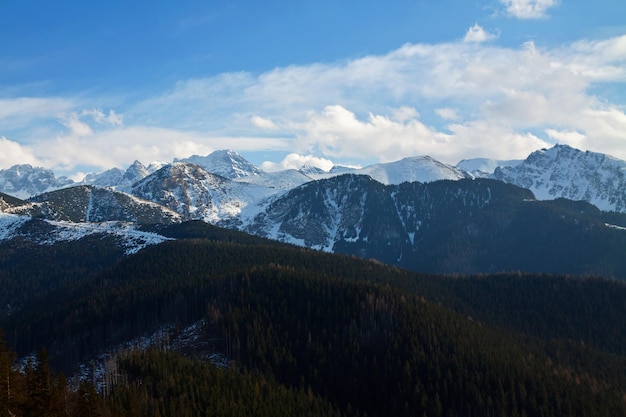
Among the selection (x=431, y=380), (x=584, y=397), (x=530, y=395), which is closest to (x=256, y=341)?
(x=431, y=380)

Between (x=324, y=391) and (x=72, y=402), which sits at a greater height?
(x=72, y=402)

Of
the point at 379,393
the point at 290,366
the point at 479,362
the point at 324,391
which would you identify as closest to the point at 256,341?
the point at 290,366

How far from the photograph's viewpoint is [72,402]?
106 meters

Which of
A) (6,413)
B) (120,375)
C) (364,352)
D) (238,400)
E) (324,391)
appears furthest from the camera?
(364,352)

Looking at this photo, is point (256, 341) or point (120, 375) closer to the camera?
point (120, 375)

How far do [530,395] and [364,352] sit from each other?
5526cm

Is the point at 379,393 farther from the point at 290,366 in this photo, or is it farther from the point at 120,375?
the point at 120,375

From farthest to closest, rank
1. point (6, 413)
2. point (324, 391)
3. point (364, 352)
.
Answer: point (364, 352) → point (324, 391) → point (6, 413)

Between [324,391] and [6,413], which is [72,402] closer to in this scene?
[6,413]

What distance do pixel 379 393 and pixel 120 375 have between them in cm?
7943

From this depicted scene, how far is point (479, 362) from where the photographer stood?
18512 centimetres

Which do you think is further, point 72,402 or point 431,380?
point 431,380

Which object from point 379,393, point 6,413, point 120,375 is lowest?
point 379,393

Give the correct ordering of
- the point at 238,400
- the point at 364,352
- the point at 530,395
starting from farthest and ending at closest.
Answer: the point at 364,352 → the point at 530,395 → the point at 238,400
